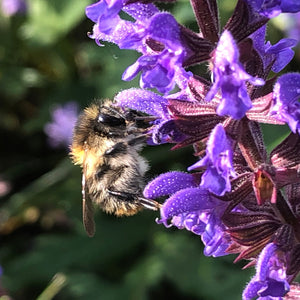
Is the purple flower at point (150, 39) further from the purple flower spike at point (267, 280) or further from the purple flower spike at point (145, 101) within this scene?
the purple flower spike at point (267, 280)

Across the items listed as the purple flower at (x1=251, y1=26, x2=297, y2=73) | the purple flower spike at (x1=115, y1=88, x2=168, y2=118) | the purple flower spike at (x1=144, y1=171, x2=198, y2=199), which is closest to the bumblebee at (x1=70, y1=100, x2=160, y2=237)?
the purple flower spike at (x1=115, y1=88, x2=168, y2=118)

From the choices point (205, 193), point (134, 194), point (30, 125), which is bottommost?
point (30, 125)

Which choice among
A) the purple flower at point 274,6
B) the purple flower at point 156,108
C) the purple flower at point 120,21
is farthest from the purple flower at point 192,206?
the purple flower at point 274,6

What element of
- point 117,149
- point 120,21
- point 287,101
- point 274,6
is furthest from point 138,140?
point 274,6

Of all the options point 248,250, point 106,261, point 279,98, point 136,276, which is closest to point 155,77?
point 279,98

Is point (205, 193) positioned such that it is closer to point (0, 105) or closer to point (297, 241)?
point (297, 241)

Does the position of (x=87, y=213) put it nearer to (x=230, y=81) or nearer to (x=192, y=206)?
(x=192, y=206)
